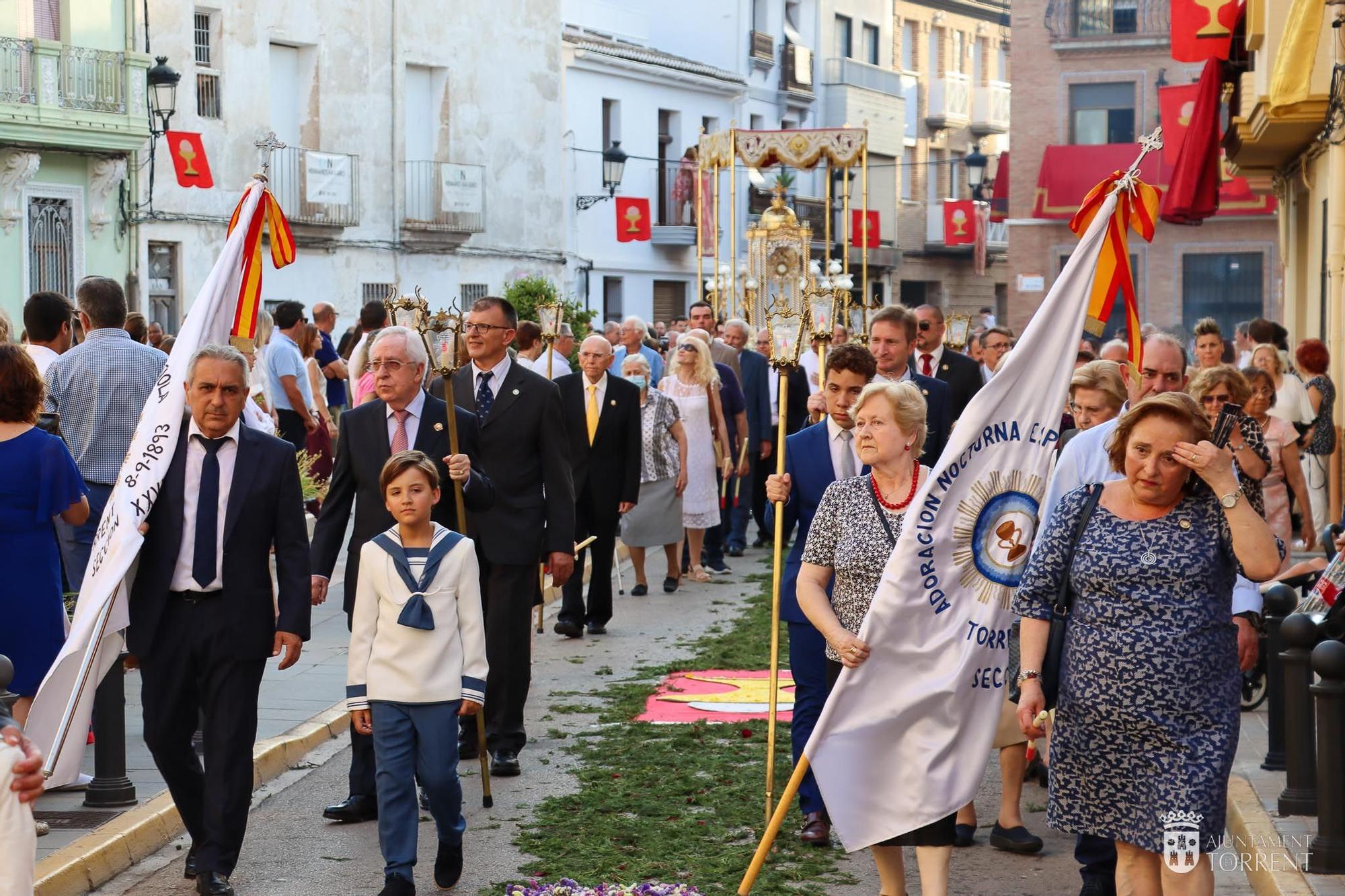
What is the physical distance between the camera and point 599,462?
45.0ft

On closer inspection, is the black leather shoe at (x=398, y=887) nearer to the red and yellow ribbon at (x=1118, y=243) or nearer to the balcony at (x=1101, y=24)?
the red and yellow ribbon at (x=1118, y=243)

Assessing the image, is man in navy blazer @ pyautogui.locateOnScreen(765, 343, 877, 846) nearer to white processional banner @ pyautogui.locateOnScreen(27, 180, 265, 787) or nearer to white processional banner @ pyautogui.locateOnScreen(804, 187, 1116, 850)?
white processional banner @ pyautogui.locateOnScreen(804, 187, 1116, 850)

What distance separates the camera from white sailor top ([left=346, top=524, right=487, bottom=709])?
22.8 feet

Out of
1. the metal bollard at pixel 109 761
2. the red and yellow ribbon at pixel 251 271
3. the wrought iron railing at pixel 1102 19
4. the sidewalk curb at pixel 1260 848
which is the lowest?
the sidewalk curb at pixel 1260 848

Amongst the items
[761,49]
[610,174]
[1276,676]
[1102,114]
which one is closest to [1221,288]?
[1102,114]

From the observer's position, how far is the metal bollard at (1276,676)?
8.75m

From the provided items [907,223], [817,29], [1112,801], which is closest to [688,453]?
[1112,801]

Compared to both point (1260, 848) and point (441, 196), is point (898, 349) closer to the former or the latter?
point (1260, 848)

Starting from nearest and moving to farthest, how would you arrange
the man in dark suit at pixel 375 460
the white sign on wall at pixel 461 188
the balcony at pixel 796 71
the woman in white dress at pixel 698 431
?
the man in dark suit at pixel 375 460 → the woman in white dress at pixel 698 431 → the white sign on wall at pixel 461 188 → the balcony at pixel 796 71

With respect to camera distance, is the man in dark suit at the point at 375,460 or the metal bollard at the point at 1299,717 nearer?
the metal bollard at the point at 1299,717

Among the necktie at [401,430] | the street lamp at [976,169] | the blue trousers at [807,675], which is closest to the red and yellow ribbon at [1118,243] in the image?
the blue trousers at [807,675]

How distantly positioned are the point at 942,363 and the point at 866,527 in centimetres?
460

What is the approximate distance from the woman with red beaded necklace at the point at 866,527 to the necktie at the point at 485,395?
9.41ft

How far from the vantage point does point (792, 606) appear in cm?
763
